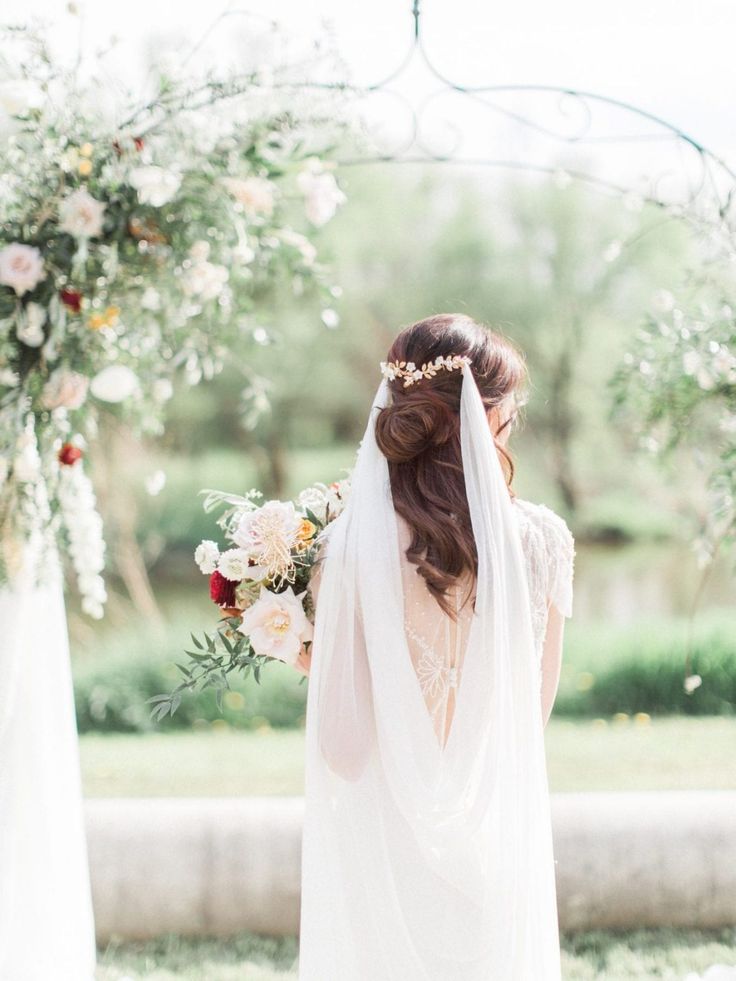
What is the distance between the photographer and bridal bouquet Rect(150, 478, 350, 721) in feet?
7.86

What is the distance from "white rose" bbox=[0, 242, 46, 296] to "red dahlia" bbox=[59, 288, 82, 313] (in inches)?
3.1

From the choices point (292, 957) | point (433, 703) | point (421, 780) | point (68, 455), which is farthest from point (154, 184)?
point (292, 957)

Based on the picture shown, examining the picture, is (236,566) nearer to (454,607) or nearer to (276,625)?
(276,625)

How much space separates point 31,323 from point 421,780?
160 centimetres

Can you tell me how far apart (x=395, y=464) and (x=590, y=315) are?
9480mm

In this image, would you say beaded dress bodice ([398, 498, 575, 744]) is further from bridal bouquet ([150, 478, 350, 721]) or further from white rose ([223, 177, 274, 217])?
white rose ([223, 177, 274, 217])

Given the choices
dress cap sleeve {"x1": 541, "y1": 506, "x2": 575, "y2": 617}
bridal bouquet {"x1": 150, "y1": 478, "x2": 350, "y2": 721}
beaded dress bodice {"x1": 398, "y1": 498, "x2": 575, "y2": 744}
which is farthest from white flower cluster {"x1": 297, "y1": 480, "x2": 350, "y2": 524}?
dress cap sleeve {"x1": 541, "y1": 506, "x2": 575, "y2": 617}

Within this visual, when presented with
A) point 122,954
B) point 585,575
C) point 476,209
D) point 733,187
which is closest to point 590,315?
point 476,209

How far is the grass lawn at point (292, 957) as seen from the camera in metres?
3.60

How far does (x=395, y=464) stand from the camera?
235cm

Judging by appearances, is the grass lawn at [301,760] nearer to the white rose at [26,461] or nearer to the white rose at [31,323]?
the white rose at [26,461]

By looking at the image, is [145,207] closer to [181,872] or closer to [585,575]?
[181,872]

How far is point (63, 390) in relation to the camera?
2.99m

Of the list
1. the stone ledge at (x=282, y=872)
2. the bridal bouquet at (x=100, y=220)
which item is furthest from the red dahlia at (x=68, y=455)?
Answer: the stone ledge at (x=282, y=872)
